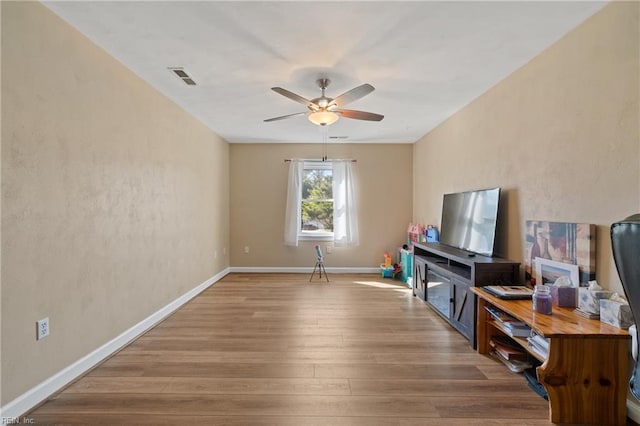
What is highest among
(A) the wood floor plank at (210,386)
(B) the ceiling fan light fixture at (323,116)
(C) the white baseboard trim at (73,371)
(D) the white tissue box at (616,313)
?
(B) the ceiling fan light fixture at (323,116)

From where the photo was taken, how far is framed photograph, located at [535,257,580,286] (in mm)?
2066

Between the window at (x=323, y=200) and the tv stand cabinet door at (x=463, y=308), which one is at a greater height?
the window at (x=323, y=200)

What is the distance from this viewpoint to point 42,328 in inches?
74.8

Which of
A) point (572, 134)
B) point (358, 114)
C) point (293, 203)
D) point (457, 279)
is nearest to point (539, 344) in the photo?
point (457, 279)

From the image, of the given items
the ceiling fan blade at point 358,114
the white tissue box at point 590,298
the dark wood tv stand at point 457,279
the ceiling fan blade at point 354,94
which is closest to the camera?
the white tissue box at point 590,298

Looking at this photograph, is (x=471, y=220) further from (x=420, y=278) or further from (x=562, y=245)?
(x=562, y=245)

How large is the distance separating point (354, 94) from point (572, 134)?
161cm

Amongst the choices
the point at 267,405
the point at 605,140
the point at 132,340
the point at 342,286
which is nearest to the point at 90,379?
the point at 132,340

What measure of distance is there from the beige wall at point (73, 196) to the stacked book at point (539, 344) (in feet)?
10.1

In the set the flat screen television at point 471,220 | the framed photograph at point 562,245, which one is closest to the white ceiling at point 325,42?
the flat screen television at point 471,220

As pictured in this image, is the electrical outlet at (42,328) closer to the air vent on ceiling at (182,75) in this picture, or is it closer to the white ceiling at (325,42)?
the white ceiling at (325,42)

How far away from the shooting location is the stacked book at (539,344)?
74.1 inches

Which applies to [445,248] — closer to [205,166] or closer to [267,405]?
[267,405]

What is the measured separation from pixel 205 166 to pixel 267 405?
11.8 ft
